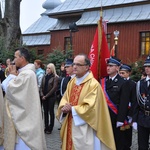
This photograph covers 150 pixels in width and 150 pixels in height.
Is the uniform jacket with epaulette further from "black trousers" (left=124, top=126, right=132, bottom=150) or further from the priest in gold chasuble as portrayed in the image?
the priest in gold chasuble

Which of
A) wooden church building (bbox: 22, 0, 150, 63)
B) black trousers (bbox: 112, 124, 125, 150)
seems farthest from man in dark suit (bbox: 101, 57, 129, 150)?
wooden church building (bbox: 22, 0, 150, 63)

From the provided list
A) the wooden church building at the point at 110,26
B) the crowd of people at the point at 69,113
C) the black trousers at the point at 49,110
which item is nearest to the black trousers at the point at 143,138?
the crowd of people at the point at 69,113

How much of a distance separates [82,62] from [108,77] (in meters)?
1.41

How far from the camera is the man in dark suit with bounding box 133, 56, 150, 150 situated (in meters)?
6.29

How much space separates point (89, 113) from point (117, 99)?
1.42m

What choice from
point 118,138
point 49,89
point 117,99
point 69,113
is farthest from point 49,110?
point 69,113

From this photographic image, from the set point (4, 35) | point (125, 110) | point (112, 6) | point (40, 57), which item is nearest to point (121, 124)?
point (125, 110)

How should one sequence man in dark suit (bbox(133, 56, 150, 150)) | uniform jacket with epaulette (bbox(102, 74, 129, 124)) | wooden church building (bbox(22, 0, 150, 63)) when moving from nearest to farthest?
man in dark suit (bbox(133, 56, 150, 150)) < uniform jacket with epaulette (bbox(102, 74, 129, 124)) < wooden church building (bbox(22, 0, 150, 63))

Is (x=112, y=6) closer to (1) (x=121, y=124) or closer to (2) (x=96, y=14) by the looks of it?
(2) (x=96, y=14)

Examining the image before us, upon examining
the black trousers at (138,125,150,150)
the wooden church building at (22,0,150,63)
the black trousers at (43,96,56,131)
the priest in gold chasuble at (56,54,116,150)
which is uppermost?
the wooden church building at (22,0,150,63)

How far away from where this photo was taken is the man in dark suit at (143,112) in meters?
6.29

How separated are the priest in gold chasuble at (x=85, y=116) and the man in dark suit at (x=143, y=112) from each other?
0.78 m

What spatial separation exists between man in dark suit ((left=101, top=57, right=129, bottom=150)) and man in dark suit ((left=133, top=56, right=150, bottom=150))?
25 centimetres

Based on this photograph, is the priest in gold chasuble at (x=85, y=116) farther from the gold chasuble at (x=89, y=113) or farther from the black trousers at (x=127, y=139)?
the black trousers at (x=127, y=139)
